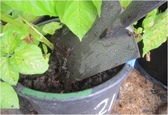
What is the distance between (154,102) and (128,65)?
739 millimetres

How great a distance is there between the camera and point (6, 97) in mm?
558

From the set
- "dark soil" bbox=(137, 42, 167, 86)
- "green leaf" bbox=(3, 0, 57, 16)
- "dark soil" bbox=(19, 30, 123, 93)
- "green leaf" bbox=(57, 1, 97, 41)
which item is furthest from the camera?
"dark soil" bbox=(137, 42, 167, 86)

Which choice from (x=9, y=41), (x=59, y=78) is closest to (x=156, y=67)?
(x=59, y=78)

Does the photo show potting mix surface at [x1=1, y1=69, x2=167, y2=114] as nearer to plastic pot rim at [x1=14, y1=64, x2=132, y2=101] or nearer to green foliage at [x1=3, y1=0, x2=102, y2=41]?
plastic pot rim at [x1=14, y1=64, x2=132, y2=101]

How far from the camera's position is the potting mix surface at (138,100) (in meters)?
1.17

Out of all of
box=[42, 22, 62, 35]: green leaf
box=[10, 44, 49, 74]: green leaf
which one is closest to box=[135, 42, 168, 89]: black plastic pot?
box=[42, 22, 62, 35]: green leaf

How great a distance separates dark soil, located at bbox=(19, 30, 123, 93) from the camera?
0.69 m

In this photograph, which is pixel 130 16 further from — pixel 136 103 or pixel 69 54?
pixel 136 103

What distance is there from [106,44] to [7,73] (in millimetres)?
376

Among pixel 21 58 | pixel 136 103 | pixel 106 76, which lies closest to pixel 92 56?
pixel 106 76

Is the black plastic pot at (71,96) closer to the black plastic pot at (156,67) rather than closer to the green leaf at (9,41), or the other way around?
the green leaf at (9,41)

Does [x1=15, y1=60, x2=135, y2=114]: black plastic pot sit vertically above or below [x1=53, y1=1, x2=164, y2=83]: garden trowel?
below

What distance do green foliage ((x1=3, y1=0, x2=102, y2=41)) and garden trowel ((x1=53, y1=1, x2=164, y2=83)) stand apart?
0.12 meters

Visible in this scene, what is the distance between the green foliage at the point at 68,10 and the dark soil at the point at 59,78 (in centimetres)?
26
